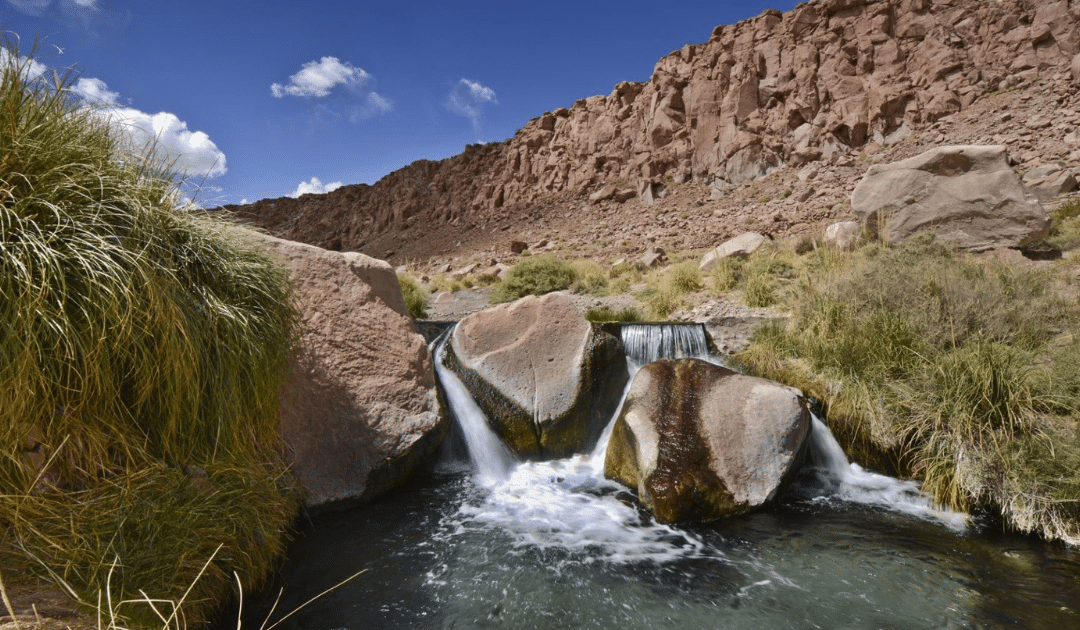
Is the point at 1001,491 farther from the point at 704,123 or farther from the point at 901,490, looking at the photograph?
the point at 704,123

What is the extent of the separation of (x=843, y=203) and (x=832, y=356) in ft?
48.0

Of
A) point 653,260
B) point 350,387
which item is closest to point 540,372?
point 350,387

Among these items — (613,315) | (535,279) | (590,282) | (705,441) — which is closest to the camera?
(705,441)

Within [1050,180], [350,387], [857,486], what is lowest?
[857,486]

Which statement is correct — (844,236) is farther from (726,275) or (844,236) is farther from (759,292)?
(759,292)

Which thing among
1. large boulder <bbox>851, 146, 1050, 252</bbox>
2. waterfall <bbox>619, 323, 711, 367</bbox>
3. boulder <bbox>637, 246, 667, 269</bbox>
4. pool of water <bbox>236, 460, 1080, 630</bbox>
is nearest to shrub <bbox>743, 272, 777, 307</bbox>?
waterfall <bbox>619, 323, 711, 367</bbox>

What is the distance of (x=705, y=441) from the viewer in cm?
454

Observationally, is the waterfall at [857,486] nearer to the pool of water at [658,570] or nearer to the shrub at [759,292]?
the pool of water at [658,570]

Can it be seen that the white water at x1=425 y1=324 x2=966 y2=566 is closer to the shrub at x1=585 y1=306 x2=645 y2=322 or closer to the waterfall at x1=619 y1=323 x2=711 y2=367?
the waterfall at x1=619 y1=323 x2=711 y2=367

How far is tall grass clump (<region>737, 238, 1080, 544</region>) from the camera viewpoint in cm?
393

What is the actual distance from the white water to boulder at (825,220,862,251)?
22.6 feet

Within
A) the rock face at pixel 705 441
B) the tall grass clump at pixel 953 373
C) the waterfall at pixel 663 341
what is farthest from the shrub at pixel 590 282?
the rock face at pixel 705 441

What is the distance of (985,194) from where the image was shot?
31.3 ft

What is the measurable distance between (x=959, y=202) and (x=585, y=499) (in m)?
9.96
